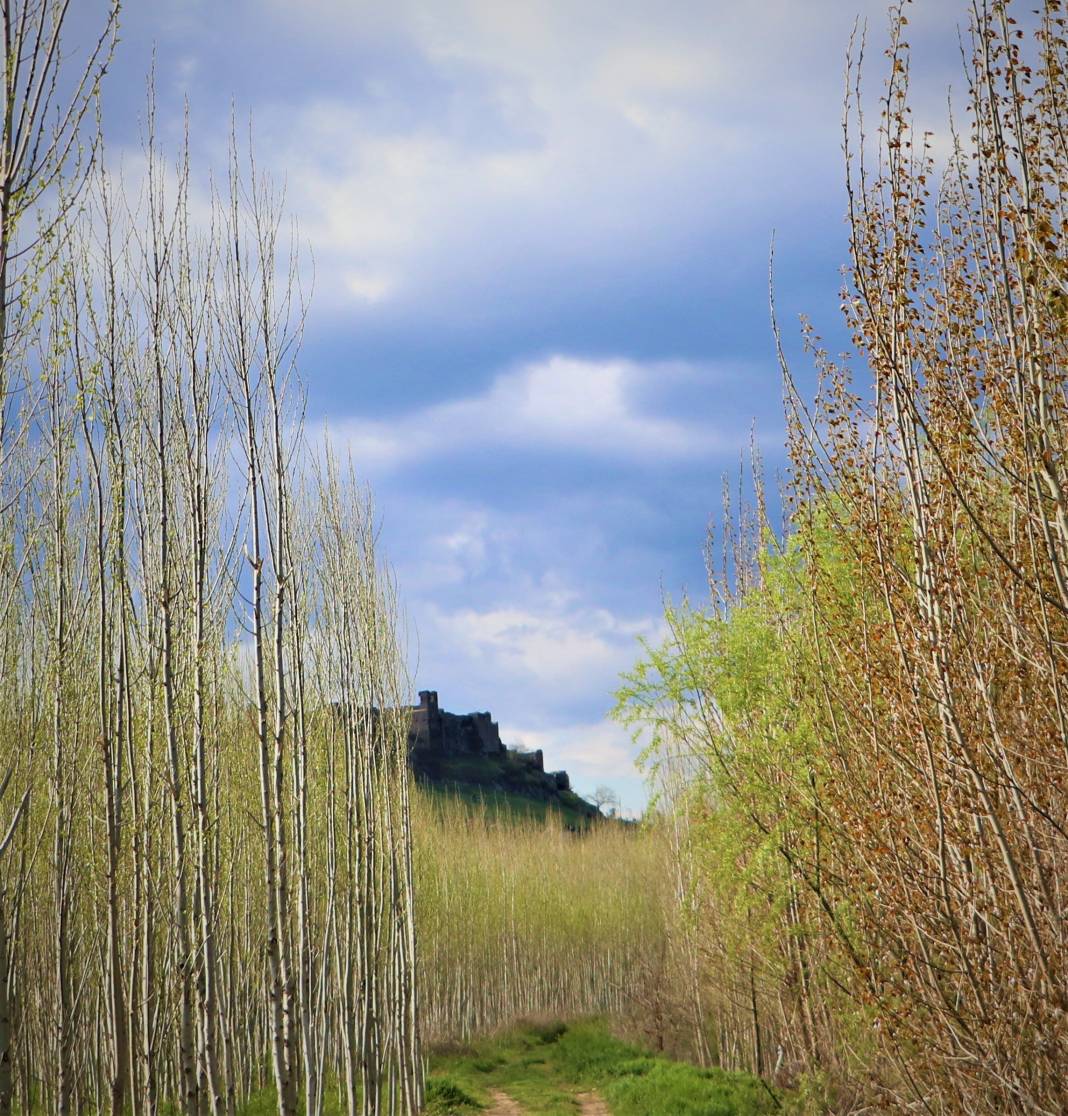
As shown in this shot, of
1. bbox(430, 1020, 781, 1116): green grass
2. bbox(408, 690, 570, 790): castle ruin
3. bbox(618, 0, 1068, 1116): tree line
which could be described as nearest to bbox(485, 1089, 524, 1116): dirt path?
bbox(430, 1020, 781, 1116): green grass

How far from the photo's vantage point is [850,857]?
18.8 ft

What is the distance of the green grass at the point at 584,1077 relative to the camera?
36.4 feet

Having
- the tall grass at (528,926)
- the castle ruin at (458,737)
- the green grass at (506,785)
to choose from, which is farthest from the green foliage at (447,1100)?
the castle ruin at (458,737)

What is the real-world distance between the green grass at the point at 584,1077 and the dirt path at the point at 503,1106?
132mm

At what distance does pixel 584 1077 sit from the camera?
52.5 feet

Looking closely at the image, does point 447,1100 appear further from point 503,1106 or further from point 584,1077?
point 584,1077

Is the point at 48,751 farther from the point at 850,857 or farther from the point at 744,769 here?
the point at 850,857

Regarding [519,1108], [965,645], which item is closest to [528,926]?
[519,1108]

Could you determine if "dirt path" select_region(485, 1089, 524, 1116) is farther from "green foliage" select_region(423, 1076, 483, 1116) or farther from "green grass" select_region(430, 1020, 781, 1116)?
"green foliage" select_region(423, 1076, 483, 1116)

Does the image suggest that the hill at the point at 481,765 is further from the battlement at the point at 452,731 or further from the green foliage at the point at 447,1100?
the green foliage at the point at 447,1100

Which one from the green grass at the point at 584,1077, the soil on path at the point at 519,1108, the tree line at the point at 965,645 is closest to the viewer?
the tree line at the point at 965,645

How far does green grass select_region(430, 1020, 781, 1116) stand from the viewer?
36.4ft

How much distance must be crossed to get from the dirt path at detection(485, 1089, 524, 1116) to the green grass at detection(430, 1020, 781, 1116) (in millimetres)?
132

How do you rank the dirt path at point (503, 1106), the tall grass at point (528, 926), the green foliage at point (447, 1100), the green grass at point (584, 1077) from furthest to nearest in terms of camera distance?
the tall grass at point (528, 926) < the dirt path at point (503, 1106) < the green foliage at point (447, 1100) < the green grass at point (584, 1077)
